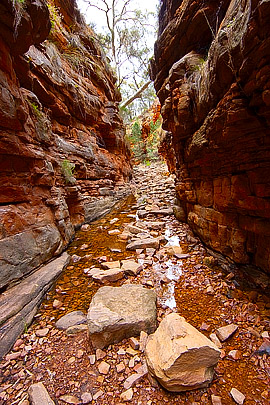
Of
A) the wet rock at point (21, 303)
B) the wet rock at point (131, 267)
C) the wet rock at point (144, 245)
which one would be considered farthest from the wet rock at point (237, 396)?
the wet rock at point (144, 245)

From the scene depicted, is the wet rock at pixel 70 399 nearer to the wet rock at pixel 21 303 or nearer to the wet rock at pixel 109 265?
the wet rock at pixel 21 303

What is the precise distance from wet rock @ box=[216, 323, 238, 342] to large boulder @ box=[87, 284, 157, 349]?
871mm

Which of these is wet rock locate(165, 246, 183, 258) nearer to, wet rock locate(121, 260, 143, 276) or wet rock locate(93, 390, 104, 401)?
wet rock locate(121, 260, 143, 276)

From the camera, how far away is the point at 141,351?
2139mm

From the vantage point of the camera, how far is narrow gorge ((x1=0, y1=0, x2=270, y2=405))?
1804mm

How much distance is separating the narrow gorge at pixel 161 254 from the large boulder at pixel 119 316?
0.02 metres

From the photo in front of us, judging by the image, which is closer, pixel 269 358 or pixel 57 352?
pixel 269 358

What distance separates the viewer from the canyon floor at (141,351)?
1.74 metres

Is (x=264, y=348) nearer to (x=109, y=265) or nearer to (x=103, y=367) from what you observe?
(x=103, y=367)

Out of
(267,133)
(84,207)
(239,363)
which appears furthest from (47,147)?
(239,363)

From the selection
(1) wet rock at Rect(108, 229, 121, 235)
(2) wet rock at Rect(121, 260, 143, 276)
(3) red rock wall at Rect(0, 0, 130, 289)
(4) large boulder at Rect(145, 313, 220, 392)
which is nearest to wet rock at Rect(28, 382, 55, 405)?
(4) large boulder at Rect(145, 313, 220, 392)

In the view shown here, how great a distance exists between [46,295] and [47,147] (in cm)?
401

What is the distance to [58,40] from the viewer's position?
758cm

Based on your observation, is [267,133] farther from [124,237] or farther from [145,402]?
[124,237]
